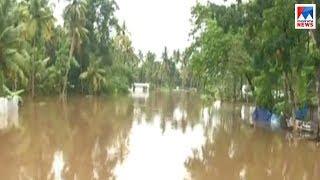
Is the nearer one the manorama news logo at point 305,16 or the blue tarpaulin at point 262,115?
the manorama news logo at point 305,16

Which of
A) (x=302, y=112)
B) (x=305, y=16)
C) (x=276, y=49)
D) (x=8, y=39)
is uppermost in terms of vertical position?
(x=8, y=39)

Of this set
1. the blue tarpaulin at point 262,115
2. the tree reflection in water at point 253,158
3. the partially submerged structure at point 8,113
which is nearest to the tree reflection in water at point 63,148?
the partially submerged structure at point 8,113

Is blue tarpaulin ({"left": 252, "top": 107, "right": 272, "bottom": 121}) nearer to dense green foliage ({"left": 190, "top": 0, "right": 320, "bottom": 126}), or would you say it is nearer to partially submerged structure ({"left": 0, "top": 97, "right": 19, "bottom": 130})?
dense green foliage ({"left": 190, "top": 0, "right": 320, "bottom": 126})

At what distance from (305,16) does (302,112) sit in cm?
560

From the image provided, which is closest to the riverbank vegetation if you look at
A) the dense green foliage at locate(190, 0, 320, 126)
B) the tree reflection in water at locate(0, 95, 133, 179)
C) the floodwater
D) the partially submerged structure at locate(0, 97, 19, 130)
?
the dense green foliage at locate(190, 0, 320, 126)

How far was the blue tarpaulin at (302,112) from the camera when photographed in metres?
21.7

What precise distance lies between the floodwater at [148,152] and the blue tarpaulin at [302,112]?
1.56 meters

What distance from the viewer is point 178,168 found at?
1282cm

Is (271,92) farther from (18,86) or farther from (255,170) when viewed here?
(18,86)

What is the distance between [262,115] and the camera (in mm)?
27125

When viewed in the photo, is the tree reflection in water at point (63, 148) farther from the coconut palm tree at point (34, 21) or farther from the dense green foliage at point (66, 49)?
the coconut palm tree at point (34, 21)

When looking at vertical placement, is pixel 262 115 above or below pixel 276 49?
below

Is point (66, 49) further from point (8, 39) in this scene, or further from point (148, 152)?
point (148, 152)

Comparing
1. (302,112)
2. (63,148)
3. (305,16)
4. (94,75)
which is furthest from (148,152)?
(94,75)
